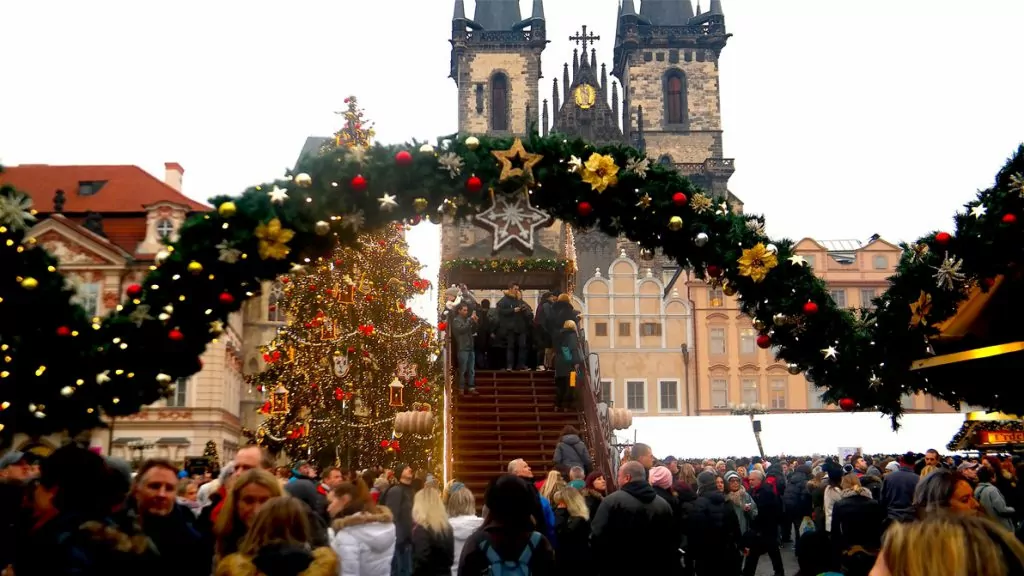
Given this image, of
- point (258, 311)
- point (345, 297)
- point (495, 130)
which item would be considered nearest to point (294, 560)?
point (345, 297)

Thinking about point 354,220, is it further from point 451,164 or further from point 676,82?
point 676,82

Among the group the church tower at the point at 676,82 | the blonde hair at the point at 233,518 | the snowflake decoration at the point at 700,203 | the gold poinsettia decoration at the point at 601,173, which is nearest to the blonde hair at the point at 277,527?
the blonde hair at the point at 233,518

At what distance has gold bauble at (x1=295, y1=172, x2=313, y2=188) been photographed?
845 cm

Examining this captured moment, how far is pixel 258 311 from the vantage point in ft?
151

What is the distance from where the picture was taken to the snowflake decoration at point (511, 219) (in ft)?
29.6

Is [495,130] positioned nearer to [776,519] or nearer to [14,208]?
[776,519]

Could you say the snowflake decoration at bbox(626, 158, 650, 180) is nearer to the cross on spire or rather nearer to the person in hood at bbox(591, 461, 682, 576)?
the person in hood at bbox(591, 461, 682, 576)

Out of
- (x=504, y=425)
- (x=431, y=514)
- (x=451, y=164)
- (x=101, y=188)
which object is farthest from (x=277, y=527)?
(x=101, y=188)

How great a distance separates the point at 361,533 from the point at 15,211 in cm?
329

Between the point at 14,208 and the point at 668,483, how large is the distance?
A: 18.5 feet

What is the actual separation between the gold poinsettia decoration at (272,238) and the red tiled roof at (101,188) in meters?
32.4

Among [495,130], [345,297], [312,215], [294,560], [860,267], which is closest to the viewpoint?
[294,560]

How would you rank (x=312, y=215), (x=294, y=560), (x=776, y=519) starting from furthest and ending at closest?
(x=776, y=519), (x=312, y=215), (x=294, y=560)

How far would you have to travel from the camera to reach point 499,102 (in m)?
69.9
